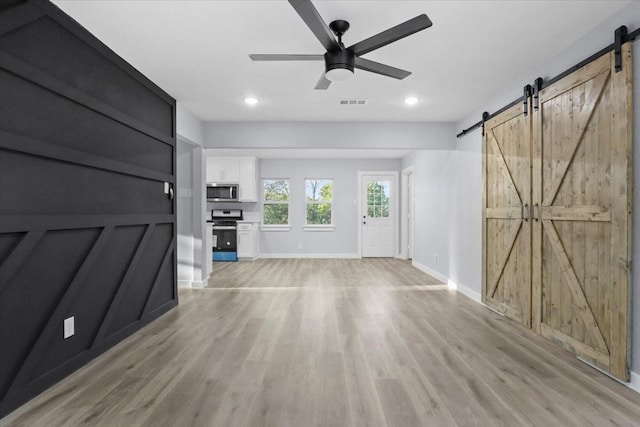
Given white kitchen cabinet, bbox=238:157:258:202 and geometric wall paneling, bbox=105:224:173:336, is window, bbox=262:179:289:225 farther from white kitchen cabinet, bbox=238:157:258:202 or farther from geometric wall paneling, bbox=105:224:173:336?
geometric wall paneling, bbox=105:224:173:336

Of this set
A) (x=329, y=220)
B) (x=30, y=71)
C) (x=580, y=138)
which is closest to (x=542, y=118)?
(x=580, y=138)

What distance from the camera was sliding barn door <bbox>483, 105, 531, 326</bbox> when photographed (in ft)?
11.0

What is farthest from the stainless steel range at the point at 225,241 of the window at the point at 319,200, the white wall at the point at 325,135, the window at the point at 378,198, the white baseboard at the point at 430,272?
the white baseboard at the point at 430,272

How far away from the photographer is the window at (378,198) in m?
8.62

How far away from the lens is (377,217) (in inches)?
339

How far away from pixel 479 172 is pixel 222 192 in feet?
17.8

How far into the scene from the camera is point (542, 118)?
3111mm

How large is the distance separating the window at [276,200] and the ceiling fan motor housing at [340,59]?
6.24m

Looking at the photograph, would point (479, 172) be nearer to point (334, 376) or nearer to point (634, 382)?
point (634, 382)

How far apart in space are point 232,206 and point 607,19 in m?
7.36

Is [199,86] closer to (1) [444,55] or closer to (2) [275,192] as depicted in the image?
(1) [444,55]

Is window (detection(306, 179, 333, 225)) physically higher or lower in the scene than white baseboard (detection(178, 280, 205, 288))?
higher

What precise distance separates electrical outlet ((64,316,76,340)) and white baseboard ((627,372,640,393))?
3.60 m

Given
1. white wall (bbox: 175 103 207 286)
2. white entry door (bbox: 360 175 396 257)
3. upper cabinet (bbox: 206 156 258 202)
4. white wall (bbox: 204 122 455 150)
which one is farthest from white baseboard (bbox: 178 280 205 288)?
white entry door (bbox: 360 175 396 257)
